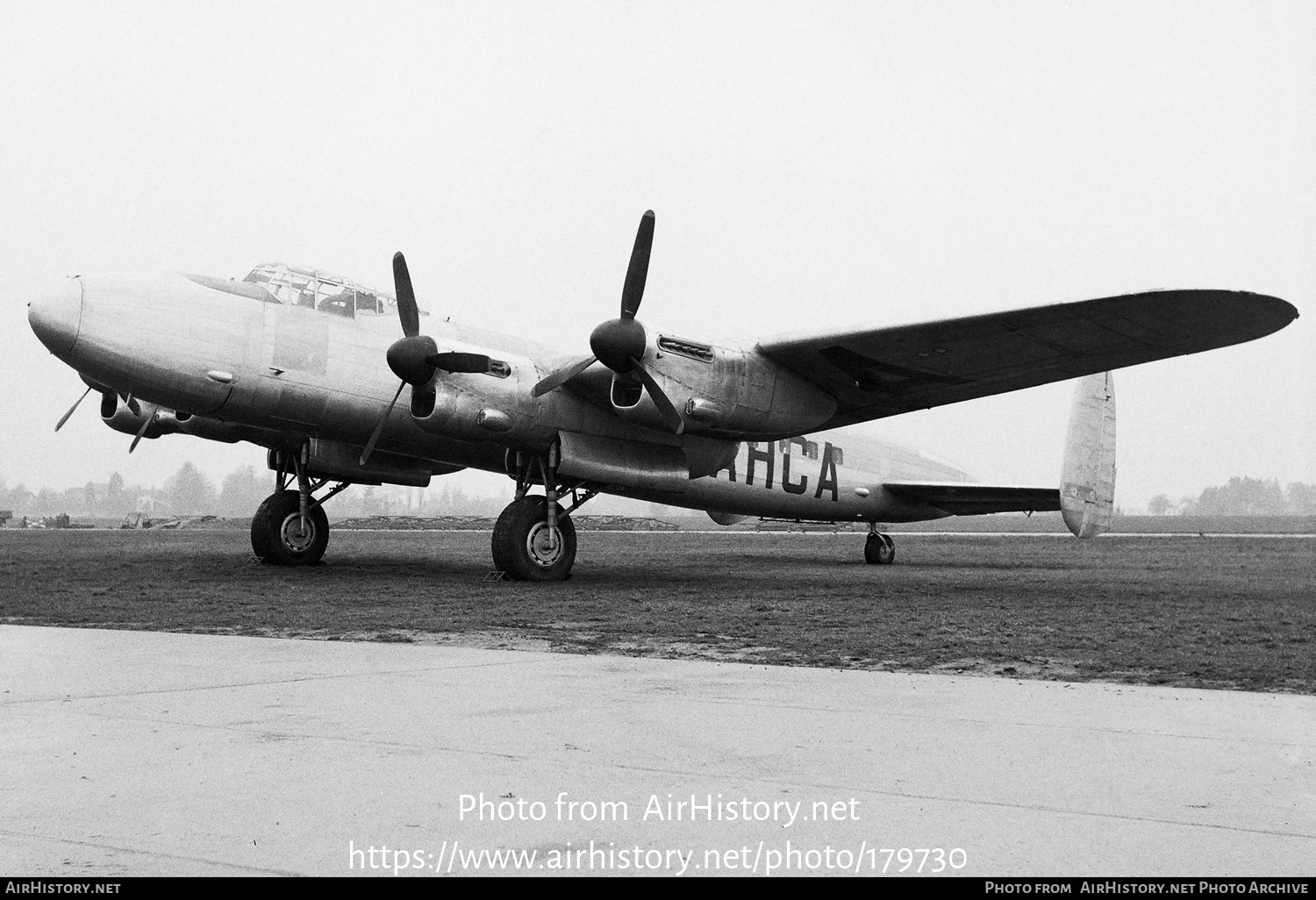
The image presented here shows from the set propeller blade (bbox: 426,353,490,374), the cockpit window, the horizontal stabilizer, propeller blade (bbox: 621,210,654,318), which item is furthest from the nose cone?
the horizontal stabilizer

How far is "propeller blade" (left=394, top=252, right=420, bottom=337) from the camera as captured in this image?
47.2ft

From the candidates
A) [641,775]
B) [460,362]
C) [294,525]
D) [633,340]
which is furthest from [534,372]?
[641,775]

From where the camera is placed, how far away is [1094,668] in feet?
22.3

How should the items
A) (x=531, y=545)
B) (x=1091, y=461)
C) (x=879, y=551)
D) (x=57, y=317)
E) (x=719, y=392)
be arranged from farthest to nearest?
(x=879, y=551) → (x=1091, y=461) → (x=531, y=545) → (x=719, y=392) → (x=57, y=317)

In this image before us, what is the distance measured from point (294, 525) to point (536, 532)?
5310 mm

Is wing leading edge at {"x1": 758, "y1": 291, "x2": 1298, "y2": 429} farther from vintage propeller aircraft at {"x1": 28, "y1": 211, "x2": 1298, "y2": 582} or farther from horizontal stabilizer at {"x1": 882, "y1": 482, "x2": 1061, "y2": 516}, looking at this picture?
horizontal stabilizer at {"x1": 882, "y1": 482, "x2": 1061, "y2": 516}

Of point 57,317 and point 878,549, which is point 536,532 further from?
point 878,549

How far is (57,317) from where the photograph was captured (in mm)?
12617

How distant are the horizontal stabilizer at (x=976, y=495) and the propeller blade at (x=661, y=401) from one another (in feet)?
34.1

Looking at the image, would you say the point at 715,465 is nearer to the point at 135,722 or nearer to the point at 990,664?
the point at 990,664

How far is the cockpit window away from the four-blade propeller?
321 centimetres

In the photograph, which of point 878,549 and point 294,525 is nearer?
point 294,525

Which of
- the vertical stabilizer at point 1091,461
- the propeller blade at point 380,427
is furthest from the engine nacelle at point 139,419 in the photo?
the vertical stabilizer at point 1091,461

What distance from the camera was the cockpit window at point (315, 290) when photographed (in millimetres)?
14805
